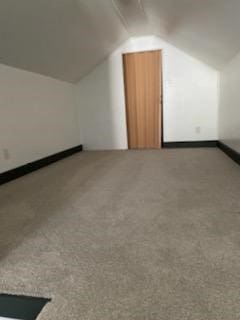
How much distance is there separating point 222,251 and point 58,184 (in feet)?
5.72

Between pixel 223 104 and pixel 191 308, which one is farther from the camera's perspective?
pixel 223 104

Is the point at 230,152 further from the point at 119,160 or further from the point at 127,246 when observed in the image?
the point at 127,246

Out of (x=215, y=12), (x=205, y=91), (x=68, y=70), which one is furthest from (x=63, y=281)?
(x=205, y=91)

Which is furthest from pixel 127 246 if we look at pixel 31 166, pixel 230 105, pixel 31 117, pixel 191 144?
pixel 191 144

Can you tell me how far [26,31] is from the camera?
2328mm

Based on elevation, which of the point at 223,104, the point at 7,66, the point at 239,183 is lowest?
the point at 239,183

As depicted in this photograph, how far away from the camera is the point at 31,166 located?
3117 mm

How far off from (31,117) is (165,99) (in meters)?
2.28

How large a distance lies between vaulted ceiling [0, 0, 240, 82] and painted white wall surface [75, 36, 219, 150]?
0.86ft

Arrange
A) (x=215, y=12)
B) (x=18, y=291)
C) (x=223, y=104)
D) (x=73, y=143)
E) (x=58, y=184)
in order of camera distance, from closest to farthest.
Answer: (x=18, y=291) → (x=215, y=12) → (x=58, y=184) → (x=223, y=104) → (x=73, y=143)

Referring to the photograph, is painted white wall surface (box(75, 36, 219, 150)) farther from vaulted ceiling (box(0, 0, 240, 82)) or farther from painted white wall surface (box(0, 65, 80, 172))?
painted white wall surface (box(0, 65, 80, 172))

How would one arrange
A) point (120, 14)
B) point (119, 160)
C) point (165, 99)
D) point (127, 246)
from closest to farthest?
point (127, 246) < point (120, 14) < point (119, 160) < point (165, 99)

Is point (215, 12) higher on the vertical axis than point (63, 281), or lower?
higher

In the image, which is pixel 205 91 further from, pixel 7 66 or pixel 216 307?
pixel 216 307
